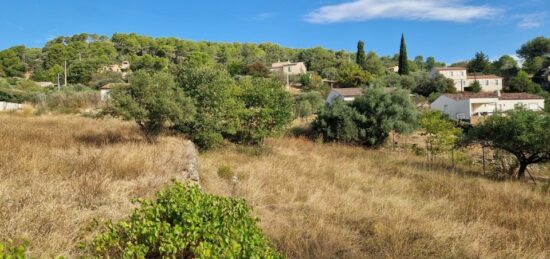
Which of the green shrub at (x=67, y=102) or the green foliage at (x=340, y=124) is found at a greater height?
the green shrub at (x=67, y=102)

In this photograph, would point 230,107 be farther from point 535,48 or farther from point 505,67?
point 535,48

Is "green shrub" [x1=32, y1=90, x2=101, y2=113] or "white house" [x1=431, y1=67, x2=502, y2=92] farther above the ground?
"white house" [x1=431, y1=67, x2=502, y2=92]

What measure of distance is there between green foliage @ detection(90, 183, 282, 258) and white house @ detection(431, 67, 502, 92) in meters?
65.5

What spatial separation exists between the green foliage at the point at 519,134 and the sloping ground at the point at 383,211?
2.60m

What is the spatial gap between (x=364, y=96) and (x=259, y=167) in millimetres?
15330

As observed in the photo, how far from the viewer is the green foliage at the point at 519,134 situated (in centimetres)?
1255

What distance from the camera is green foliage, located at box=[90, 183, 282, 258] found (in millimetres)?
2309

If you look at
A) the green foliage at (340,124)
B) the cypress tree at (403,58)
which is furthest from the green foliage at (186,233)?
the cypress tree at (403,58)

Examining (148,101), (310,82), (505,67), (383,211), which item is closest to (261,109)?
(148,101)

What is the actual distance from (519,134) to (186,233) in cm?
1403

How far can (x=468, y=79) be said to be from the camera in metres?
68.6

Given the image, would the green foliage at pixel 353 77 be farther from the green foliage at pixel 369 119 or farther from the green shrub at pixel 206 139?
the green shrub at pixel 206 139

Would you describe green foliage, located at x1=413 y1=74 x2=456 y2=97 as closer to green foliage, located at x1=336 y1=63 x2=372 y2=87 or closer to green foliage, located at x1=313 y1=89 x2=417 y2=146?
green foliage, located at x1=336 y1=63 x2=372 y2=87

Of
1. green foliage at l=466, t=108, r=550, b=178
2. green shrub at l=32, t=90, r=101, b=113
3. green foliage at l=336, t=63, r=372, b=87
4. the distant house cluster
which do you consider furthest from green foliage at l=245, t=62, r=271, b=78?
green foliage at l=466, t=108, r=550, b=178
